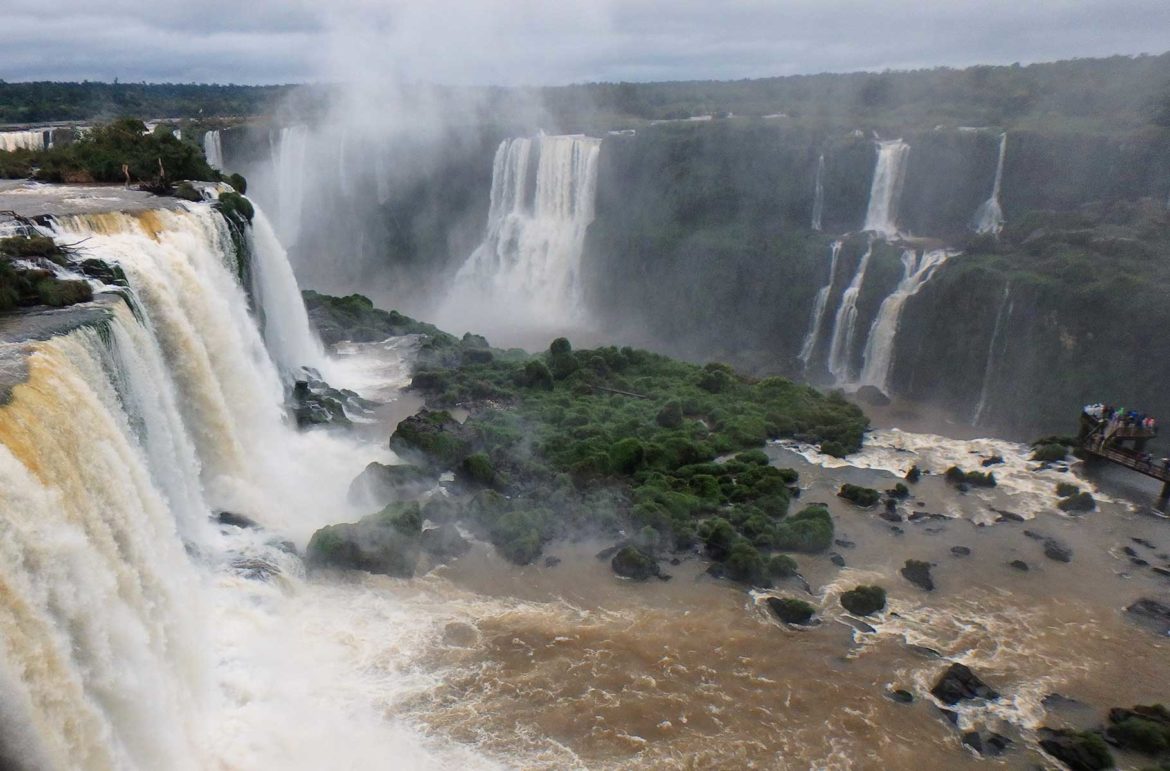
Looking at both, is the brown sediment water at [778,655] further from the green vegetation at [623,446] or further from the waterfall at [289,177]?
the waterfall at [289,177]

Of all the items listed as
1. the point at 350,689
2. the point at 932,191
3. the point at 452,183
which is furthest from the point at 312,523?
the point at 452,183

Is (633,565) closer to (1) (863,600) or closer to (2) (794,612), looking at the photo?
(2) (794,612)

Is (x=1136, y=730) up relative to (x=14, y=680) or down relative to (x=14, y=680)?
down

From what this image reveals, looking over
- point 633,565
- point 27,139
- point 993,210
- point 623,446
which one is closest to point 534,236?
point 993,210

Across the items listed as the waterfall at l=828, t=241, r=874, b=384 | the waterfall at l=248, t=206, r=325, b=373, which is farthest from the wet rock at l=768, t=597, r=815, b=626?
the waterfall at l=828, t=241, r=874, b=384

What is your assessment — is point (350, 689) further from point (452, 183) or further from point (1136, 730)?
point (452, 183)

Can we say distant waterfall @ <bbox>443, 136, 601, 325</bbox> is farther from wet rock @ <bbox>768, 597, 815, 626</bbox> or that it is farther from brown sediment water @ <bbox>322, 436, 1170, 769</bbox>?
wet rock @ <bbox>768, 597, 815, 626</bbox>
